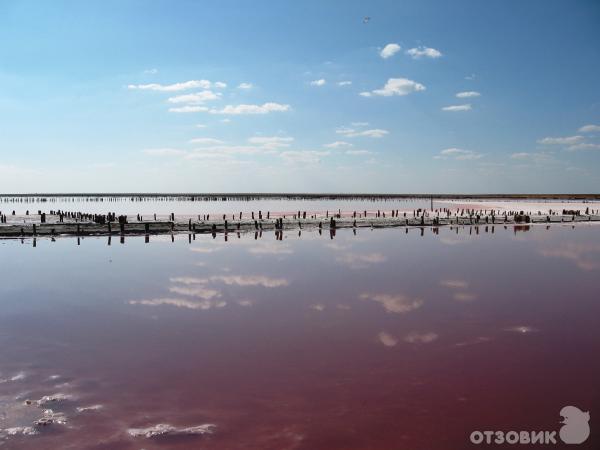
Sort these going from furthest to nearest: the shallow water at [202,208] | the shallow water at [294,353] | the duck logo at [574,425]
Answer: the shallow water at [202,208] → the shallow water at [294,353] → the duck logo at [574,425]

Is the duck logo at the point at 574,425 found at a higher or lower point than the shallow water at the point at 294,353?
lower

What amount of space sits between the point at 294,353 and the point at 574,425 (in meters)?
6.89

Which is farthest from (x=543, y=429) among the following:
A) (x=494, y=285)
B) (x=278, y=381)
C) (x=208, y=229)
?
(x=208, y=229)

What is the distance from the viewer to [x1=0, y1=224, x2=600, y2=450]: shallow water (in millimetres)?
9445

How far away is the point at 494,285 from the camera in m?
22.4

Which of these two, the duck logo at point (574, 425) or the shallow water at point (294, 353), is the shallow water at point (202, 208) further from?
the duck logo at point (574, 425)

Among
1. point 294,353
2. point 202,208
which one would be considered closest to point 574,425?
point 294,353

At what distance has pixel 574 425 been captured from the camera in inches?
369

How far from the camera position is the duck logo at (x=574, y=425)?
29.6ft

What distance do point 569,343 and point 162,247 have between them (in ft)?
97.4

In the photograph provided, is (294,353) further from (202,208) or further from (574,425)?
(202,208)

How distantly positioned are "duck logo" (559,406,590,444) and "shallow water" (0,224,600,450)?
22 centimetres

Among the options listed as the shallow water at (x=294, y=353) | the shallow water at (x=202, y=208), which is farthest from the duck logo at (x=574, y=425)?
the shallow water at (x=202, y=208)

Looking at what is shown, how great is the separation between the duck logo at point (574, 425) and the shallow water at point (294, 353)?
219 mm
